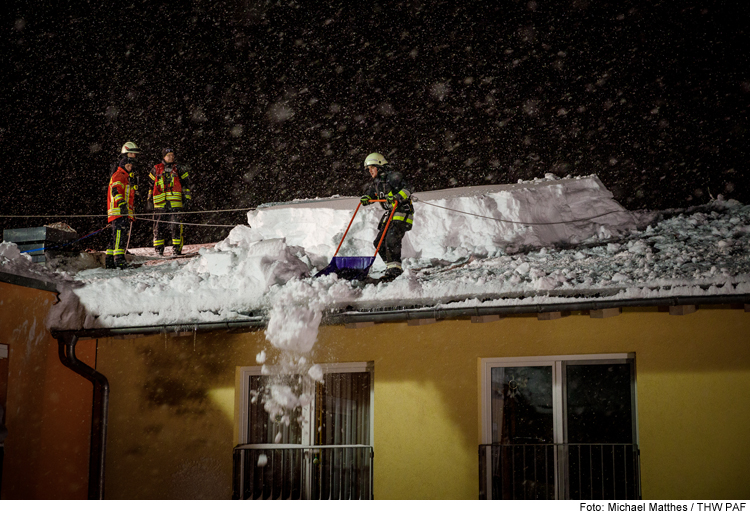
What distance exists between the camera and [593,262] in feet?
20.4

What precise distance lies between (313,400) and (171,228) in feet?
17.3

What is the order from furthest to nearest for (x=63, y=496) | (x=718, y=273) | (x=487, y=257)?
(x=487, y=257), (x=63, y=496), (x=718, y=273)

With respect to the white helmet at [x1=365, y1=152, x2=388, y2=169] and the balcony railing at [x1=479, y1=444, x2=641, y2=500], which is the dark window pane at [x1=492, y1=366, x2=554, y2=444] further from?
the white helmet at [x1=365, y1=152, x2=388, y2=169]

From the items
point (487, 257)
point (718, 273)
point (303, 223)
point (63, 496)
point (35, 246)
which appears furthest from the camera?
point (303, 223)

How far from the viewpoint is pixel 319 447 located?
6473mm

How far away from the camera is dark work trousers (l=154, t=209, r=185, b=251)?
33.6ft

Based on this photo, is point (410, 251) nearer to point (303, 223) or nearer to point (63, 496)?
point (303, 223)

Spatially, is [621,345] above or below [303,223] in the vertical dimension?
below

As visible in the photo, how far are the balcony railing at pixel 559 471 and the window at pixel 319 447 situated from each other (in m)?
1.28

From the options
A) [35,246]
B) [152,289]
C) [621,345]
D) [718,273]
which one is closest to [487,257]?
[621,345]

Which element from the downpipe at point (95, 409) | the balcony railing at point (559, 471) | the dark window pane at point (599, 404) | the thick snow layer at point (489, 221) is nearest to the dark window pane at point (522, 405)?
the balcony railing at point (559, 471)

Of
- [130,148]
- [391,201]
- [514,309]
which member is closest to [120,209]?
[130,148]
